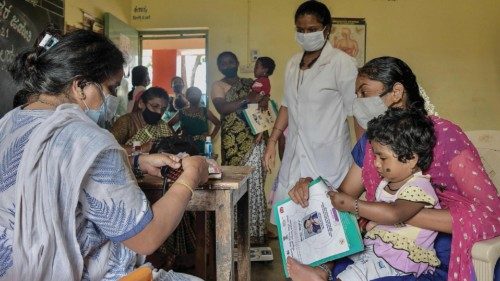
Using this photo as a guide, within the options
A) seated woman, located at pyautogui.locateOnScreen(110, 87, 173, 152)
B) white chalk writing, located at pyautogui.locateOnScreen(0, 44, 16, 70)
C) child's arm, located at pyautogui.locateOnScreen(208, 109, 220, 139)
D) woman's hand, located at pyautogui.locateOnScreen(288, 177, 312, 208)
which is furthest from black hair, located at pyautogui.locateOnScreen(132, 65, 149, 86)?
woman's hand, located at pyautogui.locateOnScreen(288, 177, 312, 208)

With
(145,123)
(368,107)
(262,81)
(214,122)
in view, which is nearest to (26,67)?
(368,107)

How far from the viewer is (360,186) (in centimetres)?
174

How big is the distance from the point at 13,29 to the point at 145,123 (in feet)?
3.52

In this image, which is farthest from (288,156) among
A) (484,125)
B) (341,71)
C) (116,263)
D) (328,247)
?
(484,125)

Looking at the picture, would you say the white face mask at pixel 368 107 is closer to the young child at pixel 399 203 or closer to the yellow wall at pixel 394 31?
the young child at pixel 399 203

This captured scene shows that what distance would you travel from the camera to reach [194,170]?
1.24 m

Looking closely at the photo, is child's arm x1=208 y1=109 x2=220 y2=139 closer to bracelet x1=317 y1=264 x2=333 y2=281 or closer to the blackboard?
the blackboard

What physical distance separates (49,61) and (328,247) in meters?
1.01

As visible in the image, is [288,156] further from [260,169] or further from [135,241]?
[135,241]

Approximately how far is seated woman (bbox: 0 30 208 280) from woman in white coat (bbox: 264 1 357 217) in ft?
5.08

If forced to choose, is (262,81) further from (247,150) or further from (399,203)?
(399,203)

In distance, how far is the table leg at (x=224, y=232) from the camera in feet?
5.11

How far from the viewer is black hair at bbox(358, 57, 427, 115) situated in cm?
161

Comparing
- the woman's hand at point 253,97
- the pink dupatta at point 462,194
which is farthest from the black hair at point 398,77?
the woman's hand at point 253,97
